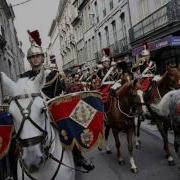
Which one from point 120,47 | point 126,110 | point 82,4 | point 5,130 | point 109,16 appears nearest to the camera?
point 5,130

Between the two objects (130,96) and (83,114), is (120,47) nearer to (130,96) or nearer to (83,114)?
(130,96)

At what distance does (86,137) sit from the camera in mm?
5066

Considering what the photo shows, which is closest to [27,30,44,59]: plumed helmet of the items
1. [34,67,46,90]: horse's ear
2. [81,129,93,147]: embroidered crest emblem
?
[34,67,46,90]: horse's ear

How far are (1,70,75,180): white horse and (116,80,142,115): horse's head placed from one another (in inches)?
166

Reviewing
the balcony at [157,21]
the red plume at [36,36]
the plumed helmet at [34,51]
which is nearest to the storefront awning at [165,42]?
the balcony at [157,21]

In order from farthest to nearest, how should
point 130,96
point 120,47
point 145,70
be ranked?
point 120,47 < point 145,70 < point 130,96

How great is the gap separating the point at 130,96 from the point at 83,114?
4203 mm

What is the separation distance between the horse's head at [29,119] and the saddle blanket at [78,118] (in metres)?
0.47

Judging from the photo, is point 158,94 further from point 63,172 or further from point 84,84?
point 84,84

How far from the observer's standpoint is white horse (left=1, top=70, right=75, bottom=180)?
13.3 feet

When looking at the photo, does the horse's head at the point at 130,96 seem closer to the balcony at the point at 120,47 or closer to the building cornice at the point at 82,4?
the balcony at the point at 120,47

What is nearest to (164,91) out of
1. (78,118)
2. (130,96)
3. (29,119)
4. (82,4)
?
(130,96)

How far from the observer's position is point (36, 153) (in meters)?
4.01

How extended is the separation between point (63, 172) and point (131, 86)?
4478 mm
